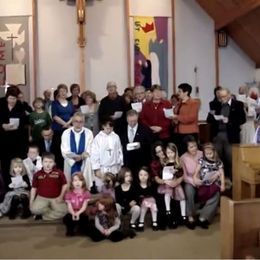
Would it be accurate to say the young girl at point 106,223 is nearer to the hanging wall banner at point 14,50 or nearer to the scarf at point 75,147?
the scarf at point 75,147

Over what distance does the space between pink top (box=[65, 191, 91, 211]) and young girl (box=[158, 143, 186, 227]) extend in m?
0.75

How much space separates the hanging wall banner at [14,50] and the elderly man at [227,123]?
11.5 ft

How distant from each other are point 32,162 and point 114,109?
1122 mm

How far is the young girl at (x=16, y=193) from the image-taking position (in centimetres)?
487

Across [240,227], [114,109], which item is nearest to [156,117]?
[114,109]

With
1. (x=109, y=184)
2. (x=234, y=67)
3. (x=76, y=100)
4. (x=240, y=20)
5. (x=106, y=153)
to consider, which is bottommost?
(x=109, y=184)

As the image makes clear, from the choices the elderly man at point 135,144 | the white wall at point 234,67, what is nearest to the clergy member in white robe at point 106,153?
the elderly man at point 135,144

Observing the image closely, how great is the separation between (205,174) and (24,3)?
15.2 feet

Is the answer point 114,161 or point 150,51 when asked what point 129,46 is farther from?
point 114,161

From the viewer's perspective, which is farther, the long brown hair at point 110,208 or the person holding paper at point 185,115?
the person holding paper at point 185,115

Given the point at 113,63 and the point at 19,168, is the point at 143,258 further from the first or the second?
the point at 113,63

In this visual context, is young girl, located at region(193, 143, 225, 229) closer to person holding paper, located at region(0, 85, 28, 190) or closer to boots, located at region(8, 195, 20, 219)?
boots, located at region(8, 195, 20, 219)

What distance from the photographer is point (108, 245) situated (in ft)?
13.5

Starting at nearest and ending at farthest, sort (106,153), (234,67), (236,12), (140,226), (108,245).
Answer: (108,245) → (140,226) → (106,153) → (236,12) → (234,67)
